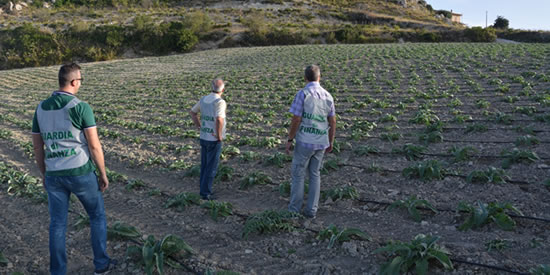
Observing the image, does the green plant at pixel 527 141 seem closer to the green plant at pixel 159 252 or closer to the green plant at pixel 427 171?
the green plant at pixel 427 171

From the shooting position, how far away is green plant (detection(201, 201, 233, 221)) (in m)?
5.72

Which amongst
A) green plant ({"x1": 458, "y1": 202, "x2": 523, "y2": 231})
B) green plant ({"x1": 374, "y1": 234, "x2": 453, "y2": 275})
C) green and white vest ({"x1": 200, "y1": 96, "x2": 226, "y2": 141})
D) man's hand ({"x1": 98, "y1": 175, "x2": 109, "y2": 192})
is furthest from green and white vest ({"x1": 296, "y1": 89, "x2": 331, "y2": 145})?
man's hand ({"x1": 98, "y1": 175, "x2": 109, "y2": 192})

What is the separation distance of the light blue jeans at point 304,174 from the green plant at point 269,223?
26cm

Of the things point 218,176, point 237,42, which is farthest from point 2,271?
point 237,42

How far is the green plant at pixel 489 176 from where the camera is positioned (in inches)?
241

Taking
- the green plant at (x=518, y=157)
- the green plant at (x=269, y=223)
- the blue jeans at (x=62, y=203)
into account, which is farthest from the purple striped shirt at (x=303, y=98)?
the green plant at (x=518, y=157)

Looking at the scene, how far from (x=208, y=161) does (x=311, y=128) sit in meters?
2.04

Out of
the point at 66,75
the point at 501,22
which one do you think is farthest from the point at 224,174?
the point at 501,22

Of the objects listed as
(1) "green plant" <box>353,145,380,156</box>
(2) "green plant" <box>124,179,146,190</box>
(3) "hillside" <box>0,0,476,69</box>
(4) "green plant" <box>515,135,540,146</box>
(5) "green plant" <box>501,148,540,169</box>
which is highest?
(3) "hillside" <box>0,0,476,69</box>

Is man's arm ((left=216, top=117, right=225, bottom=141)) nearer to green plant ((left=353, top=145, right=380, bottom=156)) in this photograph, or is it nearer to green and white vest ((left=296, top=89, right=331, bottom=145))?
green and white vest ((left=296, top=89, right=331, bottom=145))

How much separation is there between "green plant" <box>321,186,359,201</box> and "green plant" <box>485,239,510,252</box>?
211 centimetres

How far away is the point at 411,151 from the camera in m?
8.04

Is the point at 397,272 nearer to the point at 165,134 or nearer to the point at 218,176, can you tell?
the point at 218,176

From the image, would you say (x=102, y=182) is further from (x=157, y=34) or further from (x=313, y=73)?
(x=157, y=34)
